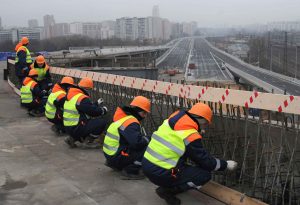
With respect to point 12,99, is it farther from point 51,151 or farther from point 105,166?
point 105,166

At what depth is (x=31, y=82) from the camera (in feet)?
35.3

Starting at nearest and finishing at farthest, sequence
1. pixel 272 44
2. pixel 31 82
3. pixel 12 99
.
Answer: pixel 31 82 → pixel 12 99 → pixel 272 44

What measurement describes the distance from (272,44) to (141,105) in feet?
268

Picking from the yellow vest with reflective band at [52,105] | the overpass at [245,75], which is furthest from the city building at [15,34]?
the yellow vest with reflective band at [52,105]

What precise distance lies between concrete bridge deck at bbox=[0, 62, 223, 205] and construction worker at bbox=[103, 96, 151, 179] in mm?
198

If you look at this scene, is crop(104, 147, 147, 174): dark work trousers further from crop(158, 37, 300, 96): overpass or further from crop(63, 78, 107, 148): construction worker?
crop(158, 37, 300, 96): overpass

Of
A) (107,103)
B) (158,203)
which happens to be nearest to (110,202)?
(158,203)

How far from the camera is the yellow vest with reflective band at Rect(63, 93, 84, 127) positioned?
7167mm

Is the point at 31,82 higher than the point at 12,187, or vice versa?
the point at 31,82

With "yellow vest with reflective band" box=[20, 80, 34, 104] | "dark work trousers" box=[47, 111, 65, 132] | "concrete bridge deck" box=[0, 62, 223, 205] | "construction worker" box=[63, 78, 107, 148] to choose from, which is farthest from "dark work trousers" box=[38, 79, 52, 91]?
"construction worker" box=[63, 78, 107, 148]

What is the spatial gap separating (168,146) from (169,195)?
0.66 m

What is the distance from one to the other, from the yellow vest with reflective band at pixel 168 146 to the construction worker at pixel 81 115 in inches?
105

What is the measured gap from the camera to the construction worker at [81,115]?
712 centimetres

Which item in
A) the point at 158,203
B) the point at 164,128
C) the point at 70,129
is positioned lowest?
the point at 158,203
